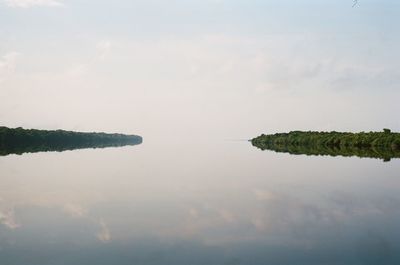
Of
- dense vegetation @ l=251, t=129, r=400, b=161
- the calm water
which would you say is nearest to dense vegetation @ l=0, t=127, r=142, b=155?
dense vegetation @ l=251, t=129, r=400, b=161

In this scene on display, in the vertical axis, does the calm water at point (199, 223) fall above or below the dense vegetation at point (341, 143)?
below

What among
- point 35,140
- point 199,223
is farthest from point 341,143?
point 199,223

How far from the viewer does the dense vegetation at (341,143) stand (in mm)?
73562

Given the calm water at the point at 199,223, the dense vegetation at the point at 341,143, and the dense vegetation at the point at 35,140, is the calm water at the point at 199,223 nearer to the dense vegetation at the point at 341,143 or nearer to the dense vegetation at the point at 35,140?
the dense vegetation at the point at 341,143

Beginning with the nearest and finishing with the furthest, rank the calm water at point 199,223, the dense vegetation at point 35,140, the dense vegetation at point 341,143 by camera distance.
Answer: the calm water at point 199,223, the dense vegetation at point 341,143, the dense vegetation at point 35,140

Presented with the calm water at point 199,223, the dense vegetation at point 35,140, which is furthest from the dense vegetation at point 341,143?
the dense vegetation at point 35,140

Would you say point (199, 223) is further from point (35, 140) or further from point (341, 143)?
point (35, 140)

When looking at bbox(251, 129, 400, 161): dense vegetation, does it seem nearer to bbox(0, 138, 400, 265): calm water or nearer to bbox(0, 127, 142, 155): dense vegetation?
bbox(0, 138, 400, 265): calm water

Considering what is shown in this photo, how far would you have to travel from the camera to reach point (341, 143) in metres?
101

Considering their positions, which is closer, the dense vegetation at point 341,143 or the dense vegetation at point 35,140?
the dense vegetation at point 341,143

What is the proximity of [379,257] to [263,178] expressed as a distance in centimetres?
2072

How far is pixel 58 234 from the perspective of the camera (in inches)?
559

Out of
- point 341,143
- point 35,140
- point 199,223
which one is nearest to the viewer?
point 199,223

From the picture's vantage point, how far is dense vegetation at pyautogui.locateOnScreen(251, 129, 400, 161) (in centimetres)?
7356
